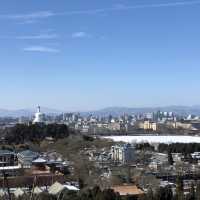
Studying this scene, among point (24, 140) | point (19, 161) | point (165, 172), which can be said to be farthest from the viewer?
point (24, 140)

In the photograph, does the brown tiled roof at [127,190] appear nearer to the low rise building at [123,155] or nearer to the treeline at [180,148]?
the low rise building at [123,155]

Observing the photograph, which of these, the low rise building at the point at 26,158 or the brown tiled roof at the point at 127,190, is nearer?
the brown tiled roof at the point at 127,190

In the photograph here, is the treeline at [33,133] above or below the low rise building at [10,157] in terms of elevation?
above

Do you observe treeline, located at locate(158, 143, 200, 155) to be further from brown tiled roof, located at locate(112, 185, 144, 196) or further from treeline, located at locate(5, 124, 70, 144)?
brown tiled roof, located at locate(112, 185, 144, 196)

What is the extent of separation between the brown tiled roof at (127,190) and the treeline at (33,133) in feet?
41.9

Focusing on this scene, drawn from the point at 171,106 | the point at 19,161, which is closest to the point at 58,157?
the point at 19,161

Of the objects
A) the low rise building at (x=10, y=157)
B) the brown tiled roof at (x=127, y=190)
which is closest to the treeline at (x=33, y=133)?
the low rise building at (x=10, y=157)

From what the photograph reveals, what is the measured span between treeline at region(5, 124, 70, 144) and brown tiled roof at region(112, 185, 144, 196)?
503 inches

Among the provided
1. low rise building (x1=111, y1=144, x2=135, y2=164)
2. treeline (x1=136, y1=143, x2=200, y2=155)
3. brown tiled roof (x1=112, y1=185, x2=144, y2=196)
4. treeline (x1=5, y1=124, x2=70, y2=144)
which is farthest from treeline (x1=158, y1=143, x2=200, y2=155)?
brown tiled roof (x1=112, y1=185, x2=144, y2=196)

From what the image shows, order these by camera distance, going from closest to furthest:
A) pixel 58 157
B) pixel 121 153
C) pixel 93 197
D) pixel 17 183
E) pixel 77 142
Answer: pixel 93 197
pixel 17 183
pixel 58 157
pixel 121 153
pixel 77 142

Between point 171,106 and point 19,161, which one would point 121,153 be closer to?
point 19,161

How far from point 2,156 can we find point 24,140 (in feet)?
20.4

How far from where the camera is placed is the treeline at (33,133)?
919 inches

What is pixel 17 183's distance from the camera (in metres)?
11.2
